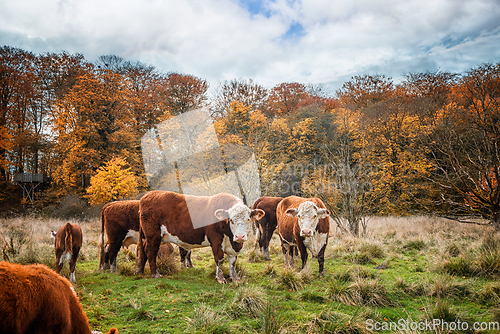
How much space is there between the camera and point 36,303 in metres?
Result: 2.19

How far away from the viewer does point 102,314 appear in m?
4.65

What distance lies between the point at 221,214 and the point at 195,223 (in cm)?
81

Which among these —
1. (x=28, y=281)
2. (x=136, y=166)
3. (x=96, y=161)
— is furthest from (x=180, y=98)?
(x=28, y=281)

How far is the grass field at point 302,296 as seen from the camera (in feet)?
13.7

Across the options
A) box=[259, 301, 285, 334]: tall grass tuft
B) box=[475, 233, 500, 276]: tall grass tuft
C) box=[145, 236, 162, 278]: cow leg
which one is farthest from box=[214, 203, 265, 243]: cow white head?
box=[475, 233, 500, 276]: tall grass tuft

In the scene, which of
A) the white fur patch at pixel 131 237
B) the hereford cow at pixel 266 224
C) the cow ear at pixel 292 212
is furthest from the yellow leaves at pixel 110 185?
the cow ear at pixel 292 212

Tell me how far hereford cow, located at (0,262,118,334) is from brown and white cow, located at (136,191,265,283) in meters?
4.44

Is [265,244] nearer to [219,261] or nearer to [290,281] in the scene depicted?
[219,261]

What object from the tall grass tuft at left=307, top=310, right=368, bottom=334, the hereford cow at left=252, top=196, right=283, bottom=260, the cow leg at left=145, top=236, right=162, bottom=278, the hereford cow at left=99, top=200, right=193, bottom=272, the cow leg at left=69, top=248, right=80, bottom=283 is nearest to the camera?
the tall grass tuft at left=307, top=310, right=368, bottom=334

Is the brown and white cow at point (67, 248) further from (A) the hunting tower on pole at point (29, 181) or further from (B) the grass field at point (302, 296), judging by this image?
(A) the hunting tower on pole at point (29, 181)

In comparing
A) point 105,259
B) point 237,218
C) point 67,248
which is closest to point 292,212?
point 237,218

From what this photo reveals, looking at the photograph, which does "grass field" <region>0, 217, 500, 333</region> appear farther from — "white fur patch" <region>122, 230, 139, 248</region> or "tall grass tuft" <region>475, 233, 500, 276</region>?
"white fur patch" <region>122, 230, 139, 248</region>

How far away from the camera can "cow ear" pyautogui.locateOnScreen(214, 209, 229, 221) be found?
688 cm

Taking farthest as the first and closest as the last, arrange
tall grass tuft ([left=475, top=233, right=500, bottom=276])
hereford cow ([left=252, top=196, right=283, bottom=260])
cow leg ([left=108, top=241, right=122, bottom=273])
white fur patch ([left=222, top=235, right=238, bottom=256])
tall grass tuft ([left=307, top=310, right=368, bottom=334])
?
hereford cow ([left=252, top=196, right=283, bottom=260]), cow leg ([left=108, top=241, right=122, bottom=273]), white fur patch ([left=222, top=235, right=238, bottom=256]), tall grass tuft ([left=475, top=233, right=500, bottom=276]), tall grass tuft ([left=307, top=310, right=368, bottom=334])
